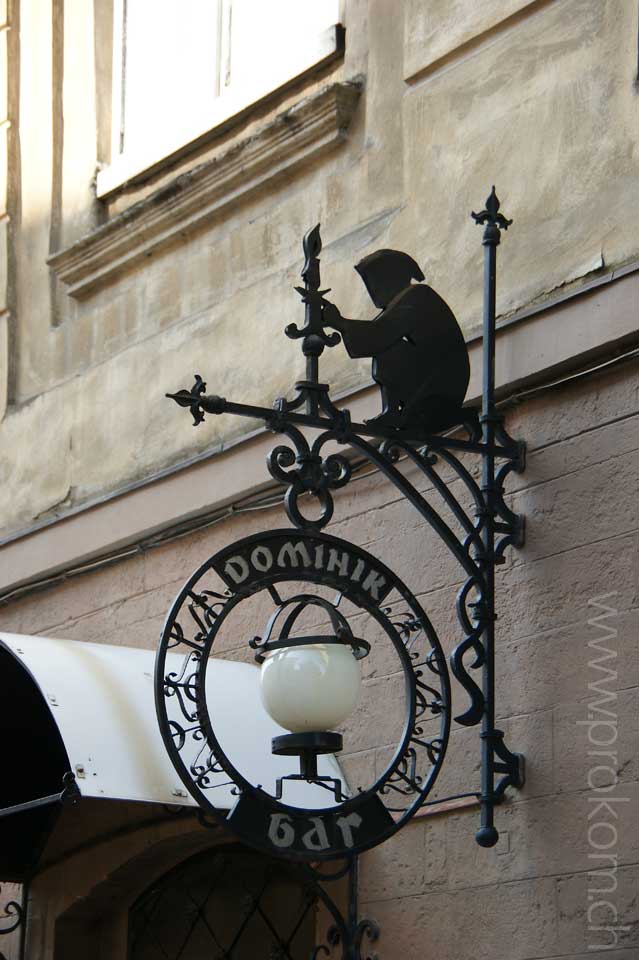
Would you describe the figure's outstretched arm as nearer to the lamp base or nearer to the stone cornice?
the lamp base

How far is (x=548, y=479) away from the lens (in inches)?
219

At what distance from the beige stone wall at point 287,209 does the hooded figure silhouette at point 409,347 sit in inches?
12.7

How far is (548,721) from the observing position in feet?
17.4

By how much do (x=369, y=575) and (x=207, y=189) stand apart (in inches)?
107

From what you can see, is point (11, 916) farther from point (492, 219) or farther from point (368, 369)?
point (492, 219)

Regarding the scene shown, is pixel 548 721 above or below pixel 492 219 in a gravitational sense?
below

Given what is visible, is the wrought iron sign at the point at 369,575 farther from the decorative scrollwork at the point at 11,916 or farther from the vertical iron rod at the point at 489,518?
Result: the decorative scrollwork at the point at 11,916

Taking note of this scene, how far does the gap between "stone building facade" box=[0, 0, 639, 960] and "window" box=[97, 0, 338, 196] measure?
6cm

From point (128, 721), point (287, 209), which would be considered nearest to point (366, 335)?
point (128, 721)

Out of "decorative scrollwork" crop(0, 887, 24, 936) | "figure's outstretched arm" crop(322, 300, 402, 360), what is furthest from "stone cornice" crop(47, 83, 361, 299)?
"decorative scrollwork" crop(0, 887, 24, 936)

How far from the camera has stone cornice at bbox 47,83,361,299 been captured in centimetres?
684

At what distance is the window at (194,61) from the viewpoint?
24.0ft

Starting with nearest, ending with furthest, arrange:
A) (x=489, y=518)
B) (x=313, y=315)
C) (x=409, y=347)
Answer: (x=313, y=315)
(x=489, y=518)
(x=409, y=347)

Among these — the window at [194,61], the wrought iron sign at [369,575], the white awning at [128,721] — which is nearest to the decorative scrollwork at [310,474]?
the wrought iron sign at [369,575]
